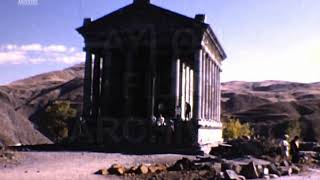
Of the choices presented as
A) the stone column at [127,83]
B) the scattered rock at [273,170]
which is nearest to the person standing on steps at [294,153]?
the scattered rock at [273,170]

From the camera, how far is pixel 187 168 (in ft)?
80.8

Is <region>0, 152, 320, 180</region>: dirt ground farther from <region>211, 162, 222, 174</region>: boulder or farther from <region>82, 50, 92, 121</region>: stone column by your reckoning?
<region>82, 50, 92, 121</region>: stone column

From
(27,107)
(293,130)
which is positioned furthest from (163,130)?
(27,107)

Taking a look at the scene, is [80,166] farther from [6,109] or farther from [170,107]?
[6,109]

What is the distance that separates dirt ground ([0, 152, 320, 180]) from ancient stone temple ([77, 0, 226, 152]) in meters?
7.05

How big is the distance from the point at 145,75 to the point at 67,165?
2211 cm

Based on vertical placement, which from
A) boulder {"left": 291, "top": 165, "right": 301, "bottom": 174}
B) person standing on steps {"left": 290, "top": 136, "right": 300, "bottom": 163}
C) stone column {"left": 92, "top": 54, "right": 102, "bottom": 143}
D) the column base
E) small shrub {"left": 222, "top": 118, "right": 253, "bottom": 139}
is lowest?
boulder {"left": 291, "top": 165, "right": 301, "bottom": 174}

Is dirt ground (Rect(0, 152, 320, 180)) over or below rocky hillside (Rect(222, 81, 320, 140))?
below

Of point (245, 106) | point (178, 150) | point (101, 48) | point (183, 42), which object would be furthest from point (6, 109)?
point (245, 106)

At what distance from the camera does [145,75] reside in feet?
154

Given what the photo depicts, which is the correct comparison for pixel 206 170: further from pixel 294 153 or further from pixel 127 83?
pixel 127 83

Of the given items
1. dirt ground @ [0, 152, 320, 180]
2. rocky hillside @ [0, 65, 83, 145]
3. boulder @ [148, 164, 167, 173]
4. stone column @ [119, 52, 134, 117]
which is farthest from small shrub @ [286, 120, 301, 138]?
boulder @ [148, 164, 167, 173]

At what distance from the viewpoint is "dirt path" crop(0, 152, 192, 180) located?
21.9 metres

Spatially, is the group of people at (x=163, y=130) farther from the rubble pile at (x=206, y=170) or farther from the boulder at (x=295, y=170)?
the boulder at (x=295, y=170)
